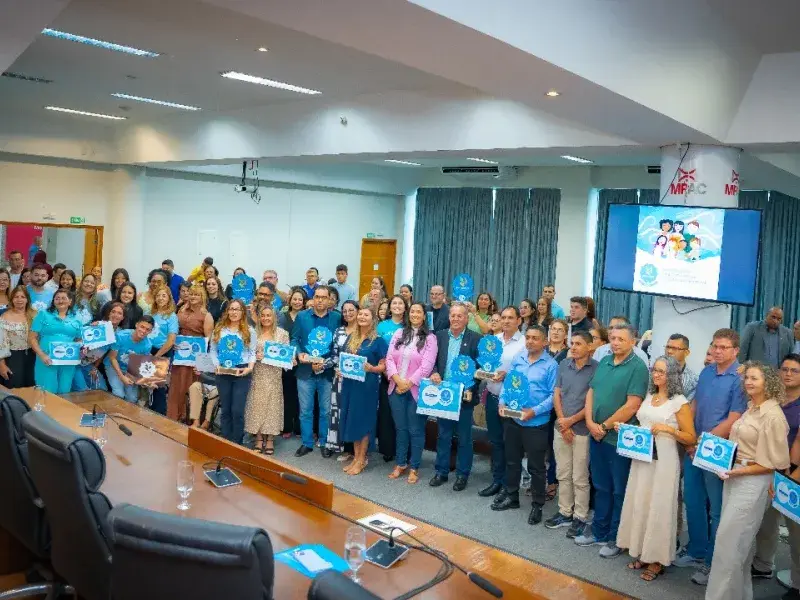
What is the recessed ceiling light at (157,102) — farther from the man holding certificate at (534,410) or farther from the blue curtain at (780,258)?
the blue curtain at (780,258)

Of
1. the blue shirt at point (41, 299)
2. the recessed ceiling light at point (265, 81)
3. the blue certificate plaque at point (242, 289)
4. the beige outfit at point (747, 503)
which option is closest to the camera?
the beige outfit at point (747, 503)

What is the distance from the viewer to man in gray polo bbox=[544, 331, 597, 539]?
518cm

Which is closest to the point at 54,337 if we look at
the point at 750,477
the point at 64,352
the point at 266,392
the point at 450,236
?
the point at 64,352

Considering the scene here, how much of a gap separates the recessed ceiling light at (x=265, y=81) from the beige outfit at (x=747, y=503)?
18.0 feet

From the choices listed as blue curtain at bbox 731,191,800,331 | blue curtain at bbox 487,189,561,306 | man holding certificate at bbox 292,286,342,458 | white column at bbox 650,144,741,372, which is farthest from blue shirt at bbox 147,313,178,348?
blue curtain at bbox 731,191,800,331

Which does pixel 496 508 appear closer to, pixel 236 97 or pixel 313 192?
pixel 236 97

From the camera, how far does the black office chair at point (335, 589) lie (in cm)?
164

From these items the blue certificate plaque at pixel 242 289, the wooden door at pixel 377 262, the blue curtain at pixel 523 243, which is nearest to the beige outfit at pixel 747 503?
the blue certificate plaque at pixel 242 289

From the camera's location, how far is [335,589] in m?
1.65

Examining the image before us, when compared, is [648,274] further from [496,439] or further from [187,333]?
[187,333]

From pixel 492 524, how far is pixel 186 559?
3.85 m

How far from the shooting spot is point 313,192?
46.5ft

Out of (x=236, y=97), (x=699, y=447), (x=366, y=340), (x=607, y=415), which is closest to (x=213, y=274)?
(x=236, y=97)

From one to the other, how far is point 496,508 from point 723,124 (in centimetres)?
344
